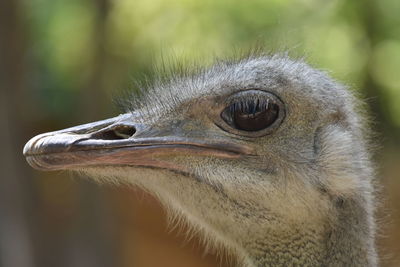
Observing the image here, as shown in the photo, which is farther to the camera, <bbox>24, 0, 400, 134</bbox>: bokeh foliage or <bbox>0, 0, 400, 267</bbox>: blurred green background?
<bbox>24, 0, 400, 134</bbox>: bokeh foliage

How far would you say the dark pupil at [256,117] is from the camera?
263 cm

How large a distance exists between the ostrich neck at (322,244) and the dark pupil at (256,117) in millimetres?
327

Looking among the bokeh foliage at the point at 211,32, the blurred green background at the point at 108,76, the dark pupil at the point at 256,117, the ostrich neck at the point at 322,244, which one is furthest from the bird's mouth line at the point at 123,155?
the bokeh foliage at the point at 211,32

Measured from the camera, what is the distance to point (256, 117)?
104 inches

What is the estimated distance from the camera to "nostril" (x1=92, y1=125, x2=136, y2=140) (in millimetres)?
2598

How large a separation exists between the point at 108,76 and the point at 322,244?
17.2 ft

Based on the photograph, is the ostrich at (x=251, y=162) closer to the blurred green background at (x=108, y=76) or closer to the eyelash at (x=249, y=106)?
the eyelash at (x=249, y=106)

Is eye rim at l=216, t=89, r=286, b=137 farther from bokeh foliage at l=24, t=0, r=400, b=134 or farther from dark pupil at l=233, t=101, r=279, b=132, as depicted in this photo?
bokeh foliage at l=24, t=0, r=400, b=134

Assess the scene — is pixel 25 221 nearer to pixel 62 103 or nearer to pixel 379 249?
pixel 62 103

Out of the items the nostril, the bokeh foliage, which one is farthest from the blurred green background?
the nostril

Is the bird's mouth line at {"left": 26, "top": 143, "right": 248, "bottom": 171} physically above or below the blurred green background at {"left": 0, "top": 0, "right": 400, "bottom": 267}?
below

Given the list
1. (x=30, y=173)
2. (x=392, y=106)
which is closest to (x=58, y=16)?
(x=30, y=173)

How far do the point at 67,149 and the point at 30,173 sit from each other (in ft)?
15.9

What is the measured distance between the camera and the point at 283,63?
283 cm
